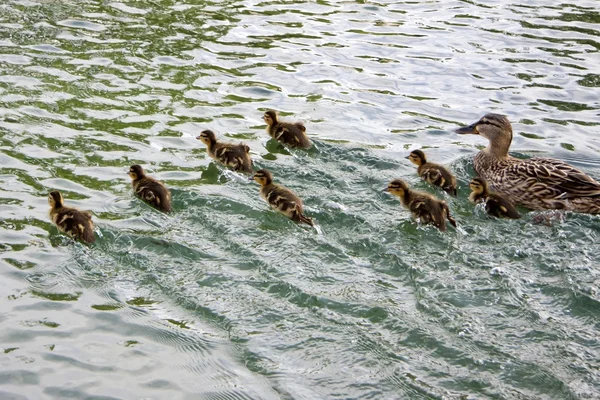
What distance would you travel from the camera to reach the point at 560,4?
11859mm

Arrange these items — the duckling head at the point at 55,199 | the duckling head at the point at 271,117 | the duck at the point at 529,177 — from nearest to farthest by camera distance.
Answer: the duckling head at the point at 55,199 → the duck at the point at 529,177 → the duckling head at the point at 271,117

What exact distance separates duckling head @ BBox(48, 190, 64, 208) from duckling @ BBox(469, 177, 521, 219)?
2.99 metres

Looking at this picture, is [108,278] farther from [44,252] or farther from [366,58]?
[366,58]

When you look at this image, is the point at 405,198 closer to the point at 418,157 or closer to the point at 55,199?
the point at 418,157

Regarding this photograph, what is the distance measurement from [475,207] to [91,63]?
4.24m

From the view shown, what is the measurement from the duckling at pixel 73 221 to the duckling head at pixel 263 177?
136cm

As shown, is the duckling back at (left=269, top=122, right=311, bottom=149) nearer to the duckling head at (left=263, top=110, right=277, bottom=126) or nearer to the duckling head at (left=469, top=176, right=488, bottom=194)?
the duckling head at (left=263, top=110, right=277, bottom=126)

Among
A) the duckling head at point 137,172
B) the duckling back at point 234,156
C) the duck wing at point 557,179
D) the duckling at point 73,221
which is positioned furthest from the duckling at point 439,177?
the duckling at point 73,221

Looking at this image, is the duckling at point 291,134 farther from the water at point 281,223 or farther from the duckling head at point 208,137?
the duckling head at point 208,137

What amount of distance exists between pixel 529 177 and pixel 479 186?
513mm

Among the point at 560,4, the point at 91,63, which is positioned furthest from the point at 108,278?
the point at 560,4

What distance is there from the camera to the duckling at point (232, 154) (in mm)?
7219

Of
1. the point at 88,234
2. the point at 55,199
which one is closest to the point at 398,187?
the point at 88,234

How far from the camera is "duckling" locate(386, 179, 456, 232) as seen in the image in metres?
6.35
